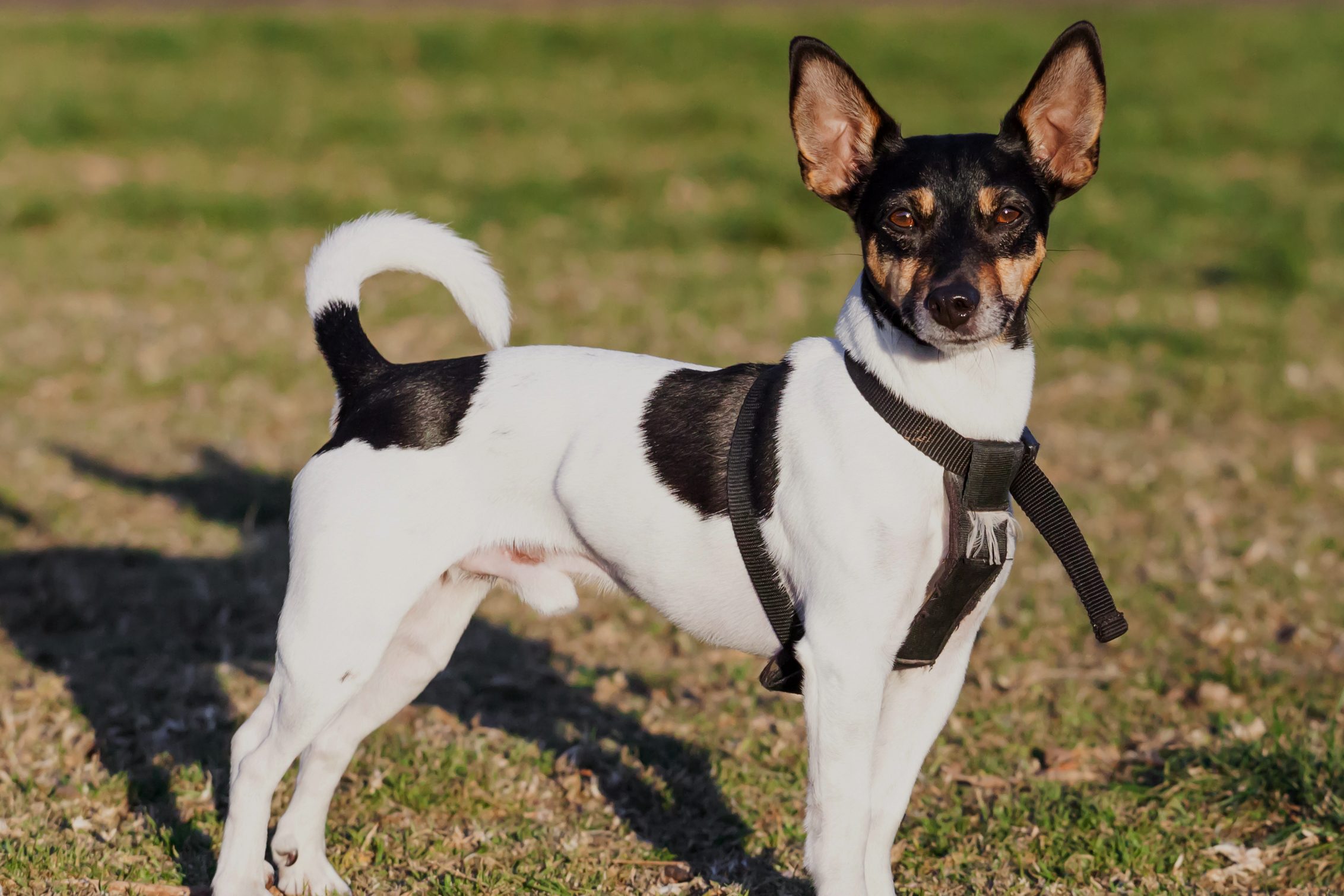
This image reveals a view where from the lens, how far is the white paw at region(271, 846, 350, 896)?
3.86 m

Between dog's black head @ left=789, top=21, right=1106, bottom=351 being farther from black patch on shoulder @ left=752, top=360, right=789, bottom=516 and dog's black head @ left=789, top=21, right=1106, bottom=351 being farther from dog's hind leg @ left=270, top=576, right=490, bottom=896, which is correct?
dog's hind leg @ left=270, top=576, right=490, bottom=896

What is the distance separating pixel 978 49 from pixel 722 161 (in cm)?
692

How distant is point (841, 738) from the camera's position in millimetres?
3309

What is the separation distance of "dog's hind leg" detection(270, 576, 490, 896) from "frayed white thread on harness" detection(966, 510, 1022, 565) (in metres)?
1.39

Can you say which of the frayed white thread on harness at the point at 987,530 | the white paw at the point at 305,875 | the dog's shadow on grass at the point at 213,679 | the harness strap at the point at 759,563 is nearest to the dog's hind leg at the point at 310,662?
the white paw at the point at 305,875

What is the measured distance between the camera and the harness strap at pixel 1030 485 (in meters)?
3.31

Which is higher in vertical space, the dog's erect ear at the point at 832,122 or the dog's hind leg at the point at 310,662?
the dog's erect ear at the point at 832,122

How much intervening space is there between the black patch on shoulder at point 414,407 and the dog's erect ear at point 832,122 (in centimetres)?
101

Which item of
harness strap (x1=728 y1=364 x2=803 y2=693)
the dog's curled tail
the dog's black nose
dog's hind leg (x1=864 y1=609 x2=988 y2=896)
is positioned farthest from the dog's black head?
the dog's curled tail

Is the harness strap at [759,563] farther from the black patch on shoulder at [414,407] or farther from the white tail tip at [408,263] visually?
the white tail tip at [408,263]

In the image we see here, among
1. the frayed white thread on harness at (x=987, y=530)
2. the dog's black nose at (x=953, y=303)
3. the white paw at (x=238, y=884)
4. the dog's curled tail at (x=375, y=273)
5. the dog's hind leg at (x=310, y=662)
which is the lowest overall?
the white paw at (x=238, y=884)

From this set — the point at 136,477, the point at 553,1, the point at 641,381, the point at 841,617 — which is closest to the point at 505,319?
the point at 641,381

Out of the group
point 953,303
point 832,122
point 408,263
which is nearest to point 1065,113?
point 832,122

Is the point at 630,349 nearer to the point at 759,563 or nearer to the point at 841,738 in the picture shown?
the point at 759,563
